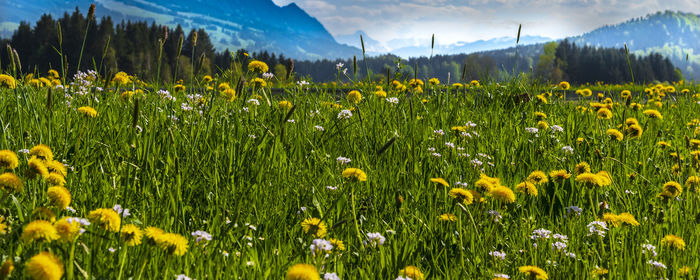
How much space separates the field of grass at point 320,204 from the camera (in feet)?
5.67

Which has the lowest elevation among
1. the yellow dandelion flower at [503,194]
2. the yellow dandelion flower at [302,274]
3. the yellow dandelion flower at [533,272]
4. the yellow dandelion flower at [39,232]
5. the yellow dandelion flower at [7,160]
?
the yellow dandelion flower at [533,272]

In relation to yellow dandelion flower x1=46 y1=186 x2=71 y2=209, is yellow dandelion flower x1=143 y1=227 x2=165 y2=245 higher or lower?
lower

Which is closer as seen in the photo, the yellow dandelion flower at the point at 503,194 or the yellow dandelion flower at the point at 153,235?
the yellow dandelion flower at the point at 153,235

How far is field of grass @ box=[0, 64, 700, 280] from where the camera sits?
1.73 m

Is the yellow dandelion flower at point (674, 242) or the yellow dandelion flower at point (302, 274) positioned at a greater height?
the yellow dandelion flower at point (302, 274)

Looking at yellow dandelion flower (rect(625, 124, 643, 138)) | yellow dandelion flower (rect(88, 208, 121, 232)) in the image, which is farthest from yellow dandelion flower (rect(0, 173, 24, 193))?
yellow dandelion flower (rect(625, 124, 643, 138))

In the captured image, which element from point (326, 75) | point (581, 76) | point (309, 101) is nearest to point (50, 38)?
point (309, 101)

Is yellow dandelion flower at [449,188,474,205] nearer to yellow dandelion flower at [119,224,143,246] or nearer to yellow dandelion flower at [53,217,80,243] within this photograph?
yellow dandelion flower at [119,224,143,246]

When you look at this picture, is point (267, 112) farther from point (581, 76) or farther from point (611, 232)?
point (581, 76)

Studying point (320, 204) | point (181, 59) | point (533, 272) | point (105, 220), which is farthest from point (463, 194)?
point (181, 59)

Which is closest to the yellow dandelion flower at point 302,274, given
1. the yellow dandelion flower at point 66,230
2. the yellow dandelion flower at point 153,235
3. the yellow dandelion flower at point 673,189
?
the yellow dandelion flower at point 153,235

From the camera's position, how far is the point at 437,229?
255 centimetres

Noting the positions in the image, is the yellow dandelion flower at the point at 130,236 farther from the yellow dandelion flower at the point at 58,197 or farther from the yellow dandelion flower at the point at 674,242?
the yellow dandelion flower at the point at 674,242

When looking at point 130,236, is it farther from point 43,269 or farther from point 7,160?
point 7,160
